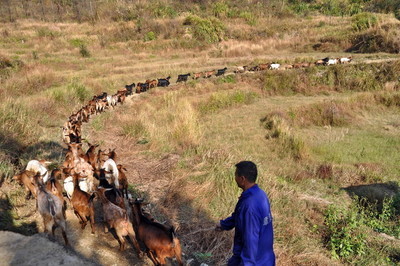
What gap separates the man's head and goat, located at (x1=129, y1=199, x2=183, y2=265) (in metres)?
1.17

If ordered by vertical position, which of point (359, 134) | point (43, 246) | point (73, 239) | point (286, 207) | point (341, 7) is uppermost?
point (341, 7)

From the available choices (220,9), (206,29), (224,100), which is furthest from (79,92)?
(220,9)

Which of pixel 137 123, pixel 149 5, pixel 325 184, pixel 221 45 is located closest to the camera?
pixel 325 184

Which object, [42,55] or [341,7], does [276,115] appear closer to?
[42,55]

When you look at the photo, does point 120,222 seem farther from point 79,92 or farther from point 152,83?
point 152,83

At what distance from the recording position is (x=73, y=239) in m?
4.74

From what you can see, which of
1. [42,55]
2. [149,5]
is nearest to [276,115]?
[42,55]

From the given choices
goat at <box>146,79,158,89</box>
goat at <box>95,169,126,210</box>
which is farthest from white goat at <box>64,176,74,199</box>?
goat at <box>146,79,158,89</box>

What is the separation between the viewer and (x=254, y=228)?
299 centimetres

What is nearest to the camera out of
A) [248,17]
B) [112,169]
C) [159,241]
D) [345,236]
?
[159,241]

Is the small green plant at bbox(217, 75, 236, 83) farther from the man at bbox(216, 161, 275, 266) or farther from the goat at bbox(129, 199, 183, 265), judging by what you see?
the man at bbox(216, 161, 275, 266)

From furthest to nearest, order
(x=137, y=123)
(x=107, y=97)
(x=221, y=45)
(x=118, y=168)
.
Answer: (x=221, y=45)
(x=107, y=97)
(x=137, y=123)
(x=118, y=168)

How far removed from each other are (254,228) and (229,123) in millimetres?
12102

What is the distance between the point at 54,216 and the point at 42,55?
23723 millimetres
